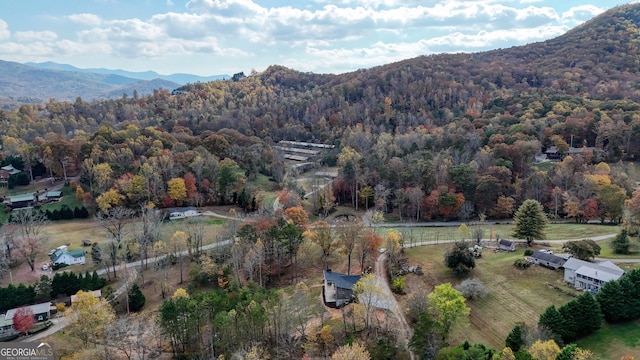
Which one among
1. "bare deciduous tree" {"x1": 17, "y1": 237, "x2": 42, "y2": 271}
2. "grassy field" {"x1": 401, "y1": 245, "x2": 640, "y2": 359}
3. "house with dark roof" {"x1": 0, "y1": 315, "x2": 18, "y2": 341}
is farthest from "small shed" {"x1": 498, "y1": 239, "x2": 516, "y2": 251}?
"bare deciduous tree" {"x1": 17, "y1": 237, "x2": 42, "y2": 271}

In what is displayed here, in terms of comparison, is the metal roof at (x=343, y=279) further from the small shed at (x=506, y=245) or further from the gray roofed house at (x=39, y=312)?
the gray roofed house at (x=39, y=312)

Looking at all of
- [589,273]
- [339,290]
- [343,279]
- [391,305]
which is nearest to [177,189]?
[343,279]

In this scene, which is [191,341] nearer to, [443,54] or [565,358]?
[565,358]

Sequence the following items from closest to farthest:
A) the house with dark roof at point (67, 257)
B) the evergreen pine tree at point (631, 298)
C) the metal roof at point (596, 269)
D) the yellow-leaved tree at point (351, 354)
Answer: the yellow-leaved tree at point (351, 354)
the evergreen pine tree at point (631, 298)
the metal roof at point (596, 269)
the house with dark roof at point (67, 257)

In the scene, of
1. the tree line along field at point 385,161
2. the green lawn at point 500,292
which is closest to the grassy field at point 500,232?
the tree line along field at point 385,161

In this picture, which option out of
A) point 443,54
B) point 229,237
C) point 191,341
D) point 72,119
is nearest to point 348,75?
point 443,54

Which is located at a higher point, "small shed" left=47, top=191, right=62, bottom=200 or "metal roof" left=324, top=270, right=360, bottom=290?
"small shed" left=47, top=191, right=62, bottom=200

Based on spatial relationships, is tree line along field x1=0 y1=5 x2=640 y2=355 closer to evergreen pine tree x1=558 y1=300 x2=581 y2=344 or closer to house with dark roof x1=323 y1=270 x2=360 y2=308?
evergreen pine tree x1=558 y1=300 x2=581 y2=344
